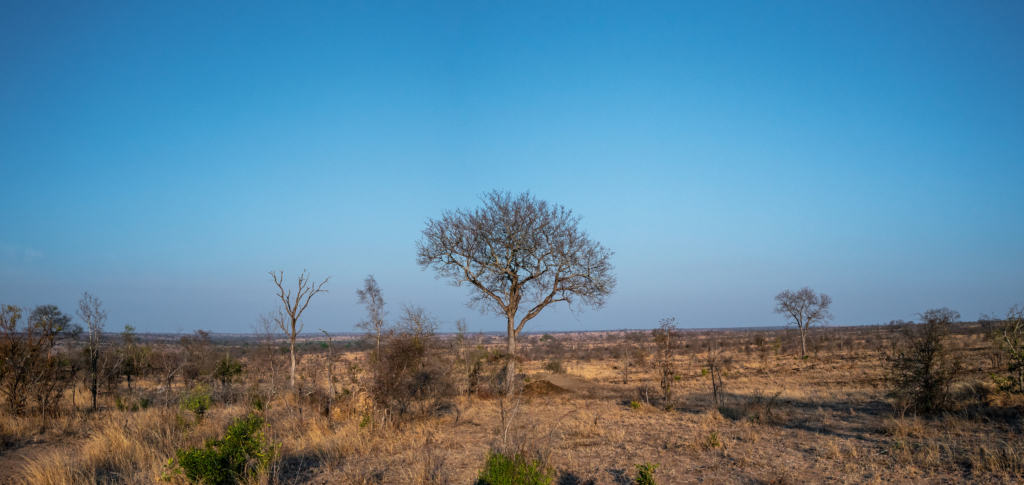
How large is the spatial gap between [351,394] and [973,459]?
13014mm

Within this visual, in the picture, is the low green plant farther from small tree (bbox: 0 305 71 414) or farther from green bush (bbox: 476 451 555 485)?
small tree (bbox: 0 305 71 414)

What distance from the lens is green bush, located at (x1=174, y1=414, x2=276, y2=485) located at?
6465 millimetres

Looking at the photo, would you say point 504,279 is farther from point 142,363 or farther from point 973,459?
point 142,363

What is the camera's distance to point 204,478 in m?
6.46

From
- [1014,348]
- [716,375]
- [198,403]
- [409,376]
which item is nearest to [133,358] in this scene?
[198,403]

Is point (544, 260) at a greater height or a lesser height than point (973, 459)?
greater

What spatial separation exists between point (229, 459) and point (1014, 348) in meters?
16.2

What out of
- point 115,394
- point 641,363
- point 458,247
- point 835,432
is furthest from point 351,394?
point 641,363

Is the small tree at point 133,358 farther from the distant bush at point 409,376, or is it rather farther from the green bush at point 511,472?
the green bush at point 511,472

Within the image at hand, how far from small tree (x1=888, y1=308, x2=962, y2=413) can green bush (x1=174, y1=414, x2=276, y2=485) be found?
43.3 feet

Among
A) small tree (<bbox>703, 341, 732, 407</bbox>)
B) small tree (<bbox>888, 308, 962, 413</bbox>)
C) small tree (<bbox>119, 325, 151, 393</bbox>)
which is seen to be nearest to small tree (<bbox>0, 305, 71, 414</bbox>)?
small tree (<bbox>119, 325, 151, 393</bbox>)

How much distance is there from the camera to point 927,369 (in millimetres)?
11492

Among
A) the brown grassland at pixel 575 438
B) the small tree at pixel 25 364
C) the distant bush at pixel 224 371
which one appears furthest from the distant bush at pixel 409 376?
the distant bush at pixel 224 371

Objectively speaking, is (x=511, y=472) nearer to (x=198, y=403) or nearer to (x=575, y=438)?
(x=575, y=438)
